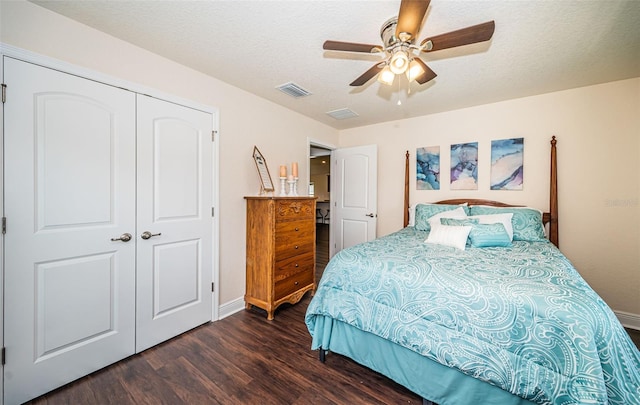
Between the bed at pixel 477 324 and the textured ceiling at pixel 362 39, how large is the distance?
1558 millimetres

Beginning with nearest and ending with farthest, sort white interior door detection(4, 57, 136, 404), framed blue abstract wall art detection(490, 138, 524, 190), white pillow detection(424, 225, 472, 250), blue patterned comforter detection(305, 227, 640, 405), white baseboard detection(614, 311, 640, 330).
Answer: blue patterned comforter detection(305, 227, 640, 405)
white interior door detection(4, 57, 136, 404)
white pillow detection(424, 225, 472, 250)
white baseboard detection(614, 311, 640, 330)
framed blue abstract wall art detection(490, 138, 524, 190)

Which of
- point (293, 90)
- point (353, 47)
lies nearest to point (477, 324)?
point (353, 47)

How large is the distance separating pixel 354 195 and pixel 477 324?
292 centimetres

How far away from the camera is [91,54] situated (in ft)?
5.73

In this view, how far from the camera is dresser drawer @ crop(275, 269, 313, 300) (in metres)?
2.61

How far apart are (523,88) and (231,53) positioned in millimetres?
3047

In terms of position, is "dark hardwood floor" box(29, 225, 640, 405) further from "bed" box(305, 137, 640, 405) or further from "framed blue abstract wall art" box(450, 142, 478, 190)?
"framed blue abstract wall art" box(450, 142, 478, 190)

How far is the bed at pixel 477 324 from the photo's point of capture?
1.09 metres

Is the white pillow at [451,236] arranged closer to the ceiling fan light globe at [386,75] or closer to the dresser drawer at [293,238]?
the dresser drawer at [293,238]

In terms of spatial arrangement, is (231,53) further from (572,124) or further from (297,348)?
(572,124)

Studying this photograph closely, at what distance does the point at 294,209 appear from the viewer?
9.14ft

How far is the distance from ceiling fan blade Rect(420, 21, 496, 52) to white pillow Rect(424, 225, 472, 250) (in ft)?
4.89

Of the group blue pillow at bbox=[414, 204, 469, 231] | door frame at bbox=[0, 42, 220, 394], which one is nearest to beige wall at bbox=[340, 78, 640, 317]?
blue pillow at bbox=[414, 204, 469, 231]

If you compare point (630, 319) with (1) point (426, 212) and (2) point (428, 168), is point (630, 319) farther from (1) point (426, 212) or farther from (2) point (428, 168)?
(2) point (428, 168)
